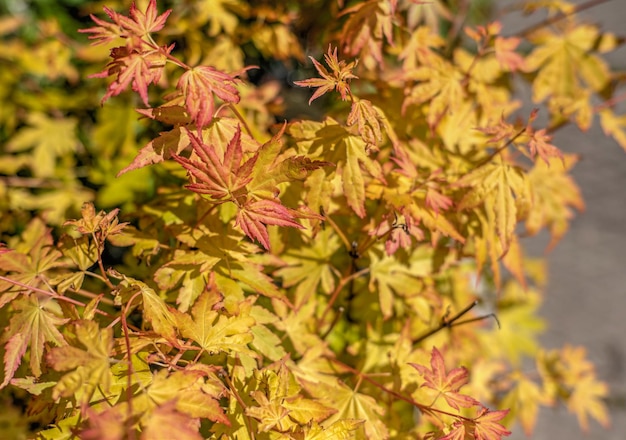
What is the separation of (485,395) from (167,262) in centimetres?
140

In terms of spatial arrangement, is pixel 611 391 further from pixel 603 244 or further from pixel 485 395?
pixel 485 395

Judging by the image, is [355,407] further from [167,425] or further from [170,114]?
[170,114]

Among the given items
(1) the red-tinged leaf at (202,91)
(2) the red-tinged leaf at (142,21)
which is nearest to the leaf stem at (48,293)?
(1) the red-tinged leaf at (202,91)

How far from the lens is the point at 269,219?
37.9 inches

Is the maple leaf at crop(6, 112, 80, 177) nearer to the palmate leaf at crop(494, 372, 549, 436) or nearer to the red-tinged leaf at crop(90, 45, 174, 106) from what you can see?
the red-tinged leaf at crop(90, 45, 174, 106)

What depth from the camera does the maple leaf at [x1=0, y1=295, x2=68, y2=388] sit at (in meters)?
0.99

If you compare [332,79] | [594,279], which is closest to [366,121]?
[332,79]

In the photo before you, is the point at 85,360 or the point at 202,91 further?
the point at 202,91

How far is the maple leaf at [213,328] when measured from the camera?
990 mm

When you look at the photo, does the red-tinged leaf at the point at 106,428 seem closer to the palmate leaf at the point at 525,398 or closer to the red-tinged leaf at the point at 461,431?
the red-tinged leaf at the point at 461,431

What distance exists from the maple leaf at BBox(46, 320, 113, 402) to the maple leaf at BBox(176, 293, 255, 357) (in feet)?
0.57

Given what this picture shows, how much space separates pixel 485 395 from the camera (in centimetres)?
198

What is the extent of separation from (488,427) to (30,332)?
2.96 ft

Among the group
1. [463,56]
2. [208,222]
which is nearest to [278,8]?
[463,56]
